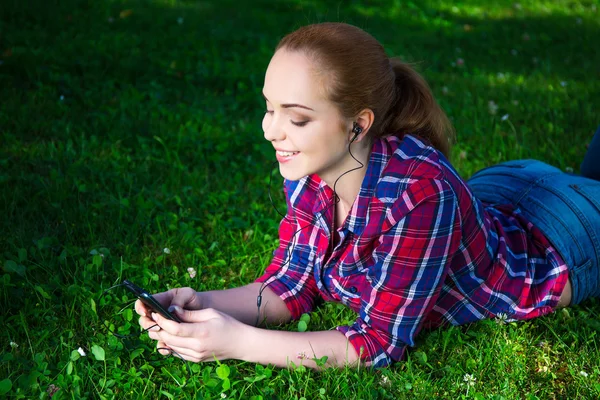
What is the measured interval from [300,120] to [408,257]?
62 cm

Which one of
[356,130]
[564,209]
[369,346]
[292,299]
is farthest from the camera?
[564,209]

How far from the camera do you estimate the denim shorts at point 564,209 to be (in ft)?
10.3

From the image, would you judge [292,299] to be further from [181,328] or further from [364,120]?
[364,120]

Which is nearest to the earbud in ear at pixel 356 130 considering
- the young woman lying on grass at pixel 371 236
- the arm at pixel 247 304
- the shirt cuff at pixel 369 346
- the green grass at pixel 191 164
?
the young woman lying on grass at pixel 371 236

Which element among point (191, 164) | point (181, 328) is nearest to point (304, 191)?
point (181, 328)

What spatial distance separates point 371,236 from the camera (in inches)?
105

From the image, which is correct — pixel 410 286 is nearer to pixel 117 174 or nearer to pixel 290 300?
pixel 290 300

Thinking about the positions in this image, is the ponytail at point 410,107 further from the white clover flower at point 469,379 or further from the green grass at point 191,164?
the white clover flower at point 469,379

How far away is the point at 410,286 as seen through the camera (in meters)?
2.63

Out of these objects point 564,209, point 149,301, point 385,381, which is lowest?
point 385,381

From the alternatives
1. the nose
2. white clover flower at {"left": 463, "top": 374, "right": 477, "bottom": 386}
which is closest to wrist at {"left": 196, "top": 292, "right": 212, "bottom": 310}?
the nose

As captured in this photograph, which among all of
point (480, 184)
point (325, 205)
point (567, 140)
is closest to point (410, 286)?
point (325, 205)

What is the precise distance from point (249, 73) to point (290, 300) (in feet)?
10.2

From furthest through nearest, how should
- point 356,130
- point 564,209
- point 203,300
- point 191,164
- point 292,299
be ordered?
point 191,164 < point 564,209 < point 292,299 < point 203,300 < point 356,130
